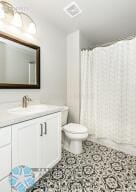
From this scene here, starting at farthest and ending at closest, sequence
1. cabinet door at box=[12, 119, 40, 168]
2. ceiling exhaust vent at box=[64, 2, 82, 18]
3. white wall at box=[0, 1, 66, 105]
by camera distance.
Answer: white wall at box=[0, 1, 66, 105] → ceiling exhaust vent at box=[64, 2, 82, 18] → cabinet door at box=[12, 119, 40, 168]

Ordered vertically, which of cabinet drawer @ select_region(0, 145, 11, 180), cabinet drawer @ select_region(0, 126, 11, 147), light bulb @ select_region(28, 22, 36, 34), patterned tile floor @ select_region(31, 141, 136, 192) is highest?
light bulb @ select_region(28, 22, 36, 34)

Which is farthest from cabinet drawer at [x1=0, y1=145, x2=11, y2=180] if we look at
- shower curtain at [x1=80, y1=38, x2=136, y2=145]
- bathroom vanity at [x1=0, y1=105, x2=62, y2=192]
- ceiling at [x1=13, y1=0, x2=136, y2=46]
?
ceiling at [x1=13, y1=0, x2=136, y2=46]

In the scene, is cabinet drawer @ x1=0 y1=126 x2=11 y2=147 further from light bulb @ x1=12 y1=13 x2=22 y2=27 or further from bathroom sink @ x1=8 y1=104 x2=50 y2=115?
light bulb @ x1=12 y1=13 x2=22 y2=27

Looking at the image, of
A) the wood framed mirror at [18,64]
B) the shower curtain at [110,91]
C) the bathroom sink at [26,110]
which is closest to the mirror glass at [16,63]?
the wood framed mirror at [18,64]

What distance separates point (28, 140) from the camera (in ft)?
4.12

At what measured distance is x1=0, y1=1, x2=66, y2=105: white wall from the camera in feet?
6.55

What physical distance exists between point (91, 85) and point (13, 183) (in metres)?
1.88

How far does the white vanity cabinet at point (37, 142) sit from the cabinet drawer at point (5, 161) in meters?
0.05

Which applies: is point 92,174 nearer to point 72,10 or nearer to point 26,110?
point 26,110

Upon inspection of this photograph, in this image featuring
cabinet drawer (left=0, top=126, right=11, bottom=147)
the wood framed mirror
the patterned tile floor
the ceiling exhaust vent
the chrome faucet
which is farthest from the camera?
the ceiling exhaust vent

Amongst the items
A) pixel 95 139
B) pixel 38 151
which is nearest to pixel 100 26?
pixel 95 139

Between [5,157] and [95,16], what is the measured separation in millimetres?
2252

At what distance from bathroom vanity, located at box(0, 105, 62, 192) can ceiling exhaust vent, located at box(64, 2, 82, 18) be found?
4.83 feet

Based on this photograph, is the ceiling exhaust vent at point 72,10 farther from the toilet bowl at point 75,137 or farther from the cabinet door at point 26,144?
the toilet bowl at point 75,137
